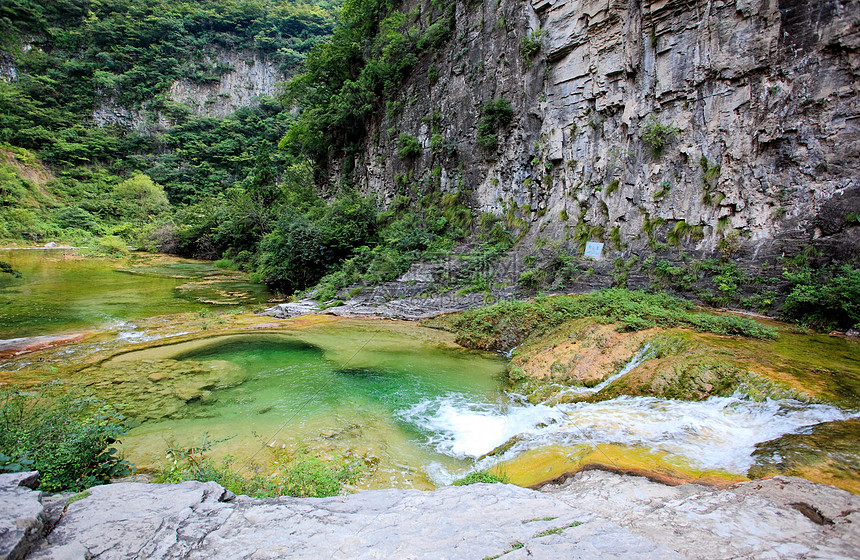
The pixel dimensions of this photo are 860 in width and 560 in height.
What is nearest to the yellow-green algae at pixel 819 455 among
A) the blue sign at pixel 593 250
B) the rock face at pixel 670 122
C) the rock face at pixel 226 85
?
the rock face at pixel 670 122

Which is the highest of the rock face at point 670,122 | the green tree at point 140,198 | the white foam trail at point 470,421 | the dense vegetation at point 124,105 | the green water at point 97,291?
the dense vegetation at point 124,105

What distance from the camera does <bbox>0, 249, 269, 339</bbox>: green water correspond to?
11594 mm

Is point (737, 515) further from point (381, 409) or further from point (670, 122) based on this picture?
point (670, 122)

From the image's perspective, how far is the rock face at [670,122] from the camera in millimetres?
8906

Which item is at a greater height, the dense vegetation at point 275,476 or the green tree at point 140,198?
the green tree at point 140,198

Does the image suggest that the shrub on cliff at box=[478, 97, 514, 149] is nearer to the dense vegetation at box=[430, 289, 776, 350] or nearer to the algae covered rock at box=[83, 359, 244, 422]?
the dense vegetation at box=[430, 289, 776, 350]

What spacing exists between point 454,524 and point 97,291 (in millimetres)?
19633

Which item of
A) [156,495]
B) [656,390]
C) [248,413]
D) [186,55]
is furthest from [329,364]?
[186,55]

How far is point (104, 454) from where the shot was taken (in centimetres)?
366

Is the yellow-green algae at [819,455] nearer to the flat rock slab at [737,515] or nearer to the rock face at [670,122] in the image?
the flat rock slab at [737,515]

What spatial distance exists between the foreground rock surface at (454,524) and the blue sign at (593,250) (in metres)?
10.0

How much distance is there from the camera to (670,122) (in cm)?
1146

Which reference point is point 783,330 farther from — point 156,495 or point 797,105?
point 156,495

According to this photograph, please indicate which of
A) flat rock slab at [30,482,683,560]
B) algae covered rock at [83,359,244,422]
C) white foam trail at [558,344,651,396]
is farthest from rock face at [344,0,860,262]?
algae covered rock at [83,359,244,422]
